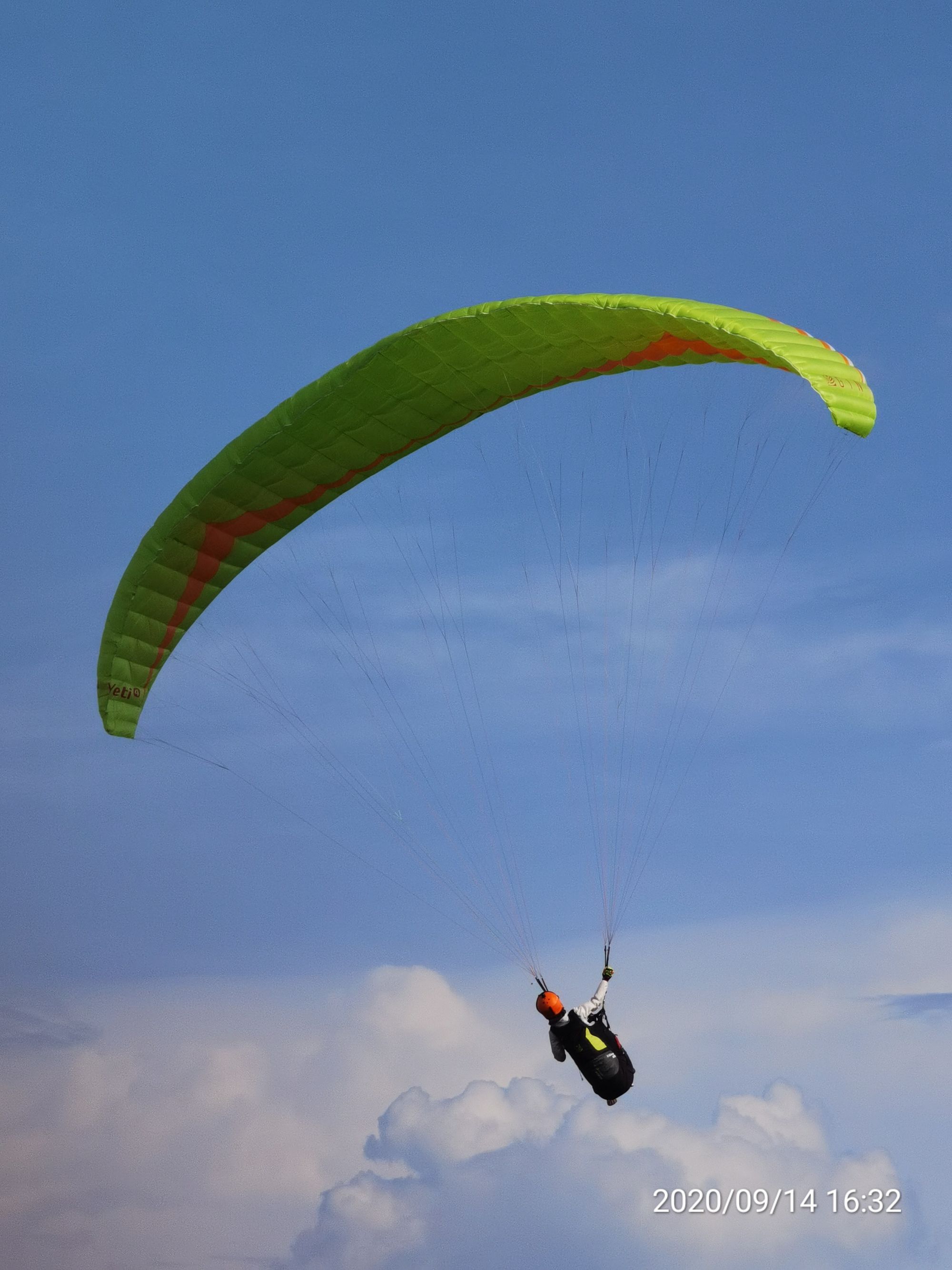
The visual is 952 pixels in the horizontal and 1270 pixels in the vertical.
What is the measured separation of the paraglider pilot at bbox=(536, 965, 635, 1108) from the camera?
1741cm

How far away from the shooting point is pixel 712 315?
1614 centimetres

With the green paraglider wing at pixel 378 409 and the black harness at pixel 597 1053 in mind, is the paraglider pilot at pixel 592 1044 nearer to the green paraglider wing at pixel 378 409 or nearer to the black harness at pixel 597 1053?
the black harness at pixel 597 1053

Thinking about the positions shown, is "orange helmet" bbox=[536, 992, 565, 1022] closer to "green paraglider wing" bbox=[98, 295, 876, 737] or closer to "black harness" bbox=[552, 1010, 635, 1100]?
"black harness" bbox=[552, 1010, 635, 1100]

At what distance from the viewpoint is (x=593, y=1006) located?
57.5 feet

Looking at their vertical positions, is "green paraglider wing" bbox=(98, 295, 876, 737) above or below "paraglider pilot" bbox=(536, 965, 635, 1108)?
above

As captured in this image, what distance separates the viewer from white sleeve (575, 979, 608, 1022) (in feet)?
57.4

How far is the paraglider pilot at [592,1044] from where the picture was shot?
17406 millimetres

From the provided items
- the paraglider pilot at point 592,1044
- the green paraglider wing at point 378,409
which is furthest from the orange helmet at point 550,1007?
the green paraglider wing at point 378,409

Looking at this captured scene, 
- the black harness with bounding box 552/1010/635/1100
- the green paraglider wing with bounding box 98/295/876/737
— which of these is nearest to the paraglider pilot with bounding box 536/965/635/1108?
the black harness with bounding box 552/1010/635/1100

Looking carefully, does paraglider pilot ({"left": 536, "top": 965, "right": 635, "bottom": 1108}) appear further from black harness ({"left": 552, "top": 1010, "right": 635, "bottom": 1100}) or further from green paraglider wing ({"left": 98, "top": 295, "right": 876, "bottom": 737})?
green paraglider wing ({"left": 98, "top": 295, "right": 876, "bottom": 737})

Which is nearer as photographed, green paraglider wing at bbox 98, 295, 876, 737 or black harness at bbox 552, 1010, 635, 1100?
green paraglider wing at bbox 98, 295, 876, 737

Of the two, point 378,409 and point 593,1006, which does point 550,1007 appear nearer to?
point 593,1006

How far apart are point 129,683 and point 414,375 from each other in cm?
497

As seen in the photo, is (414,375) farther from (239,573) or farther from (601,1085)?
(601,1085)
